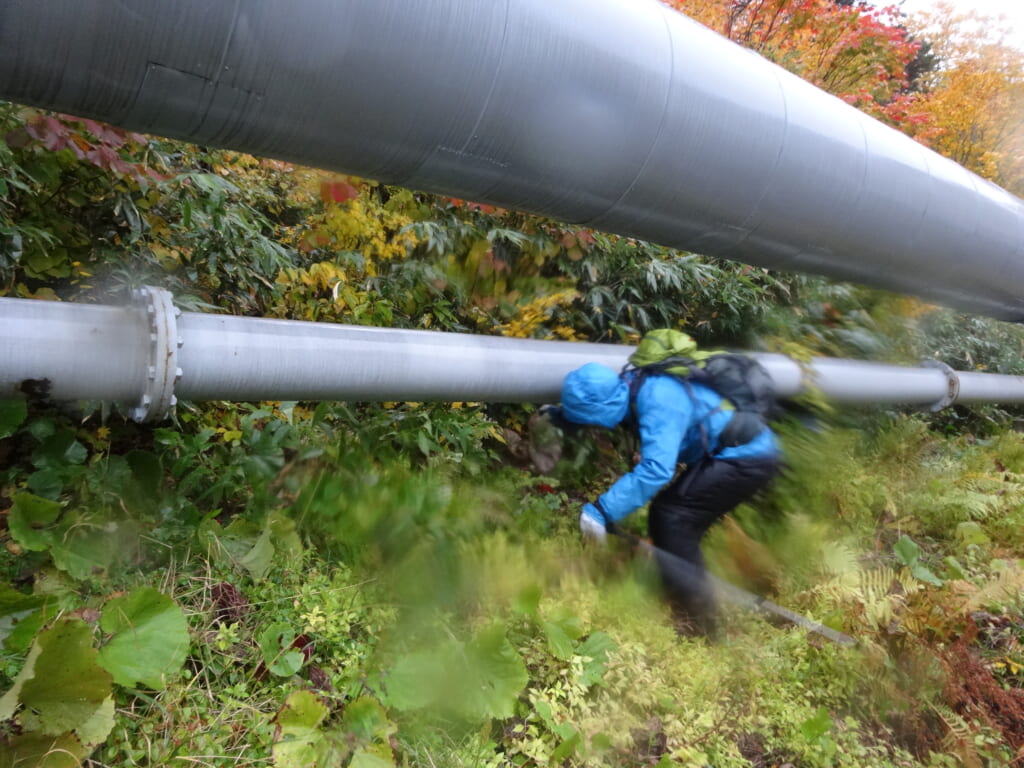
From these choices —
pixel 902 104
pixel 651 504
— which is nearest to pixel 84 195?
pixel 651 504

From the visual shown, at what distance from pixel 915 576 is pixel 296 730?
3199 millimetres

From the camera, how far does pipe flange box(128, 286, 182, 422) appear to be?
1842mm

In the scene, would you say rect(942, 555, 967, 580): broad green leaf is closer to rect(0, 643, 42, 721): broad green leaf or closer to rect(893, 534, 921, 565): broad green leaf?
rect(893, 534, 921, 565): broad green leaf

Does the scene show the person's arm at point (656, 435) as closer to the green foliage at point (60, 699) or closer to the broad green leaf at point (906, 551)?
the broad green leaf at point (906, 551)

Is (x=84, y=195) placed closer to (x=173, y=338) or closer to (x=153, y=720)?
(x=173, y=338)

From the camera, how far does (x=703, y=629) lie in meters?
2.98

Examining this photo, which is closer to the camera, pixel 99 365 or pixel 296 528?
pixel 99 365

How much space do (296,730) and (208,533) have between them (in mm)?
848

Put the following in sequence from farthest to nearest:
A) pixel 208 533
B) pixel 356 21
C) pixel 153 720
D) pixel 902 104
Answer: pixel 902 104, pixel 208 533, pixel 153 720, pixel 356 21

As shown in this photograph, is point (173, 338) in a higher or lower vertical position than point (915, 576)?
higher

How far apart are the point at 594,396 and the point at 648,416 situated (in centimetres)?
29

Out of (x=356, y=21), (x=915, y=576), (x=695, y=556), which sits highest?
(x=356, y=21)

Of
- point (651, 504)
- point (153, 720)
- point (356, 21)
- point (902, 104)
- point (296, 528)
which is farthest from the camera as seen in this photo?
point (902, 104)

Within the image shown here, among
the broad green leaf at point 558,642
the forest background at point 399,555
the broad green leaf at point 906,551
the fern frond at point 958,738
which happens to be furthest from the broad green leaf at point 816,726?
the broad green leaf at point 906,551
